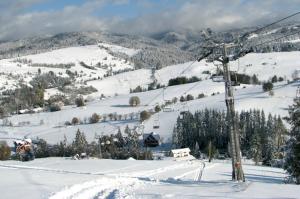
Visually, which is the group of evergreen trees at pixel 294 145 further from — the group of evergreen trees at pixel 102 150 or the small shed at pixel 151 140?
the small shed at pixel 151 140

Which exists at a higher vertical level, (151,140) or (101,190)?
(151,140)

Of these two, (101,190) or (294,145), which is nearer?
(101,190)

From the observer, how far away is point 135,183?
34906 millimetres

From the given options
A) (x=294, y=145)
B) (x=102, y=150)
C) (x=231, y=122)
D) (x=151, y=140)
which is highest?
(x=231, y=122)

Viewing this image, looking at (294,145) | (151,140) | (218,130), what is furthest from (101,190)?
(151,140)

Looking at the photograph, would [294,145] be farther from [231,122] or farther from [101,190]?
[101,190]

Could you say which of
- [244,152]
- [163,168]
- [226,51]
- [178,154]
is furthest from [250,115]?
[226,51]

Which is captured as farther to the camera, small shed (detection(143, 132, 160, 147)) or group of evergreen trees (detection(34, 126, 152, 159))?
small shed (detection(143, 132, 160, 147))

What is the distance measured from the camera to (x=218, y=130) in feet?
543

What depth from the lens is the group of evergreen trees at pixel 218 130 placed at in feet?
489

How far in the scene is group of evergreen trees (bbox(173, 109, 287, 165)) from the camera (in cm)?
14912

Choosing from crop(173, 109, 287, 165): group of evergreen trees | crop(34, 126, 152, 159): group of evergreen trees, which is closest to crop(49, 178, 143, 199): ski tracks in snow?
crop(34, 126, 152, 159): group of evergreen trees

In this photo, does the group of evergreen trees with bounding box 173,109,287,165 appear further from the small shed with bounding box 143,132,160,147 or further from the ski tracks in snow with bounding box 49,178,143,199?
the ski tracks in snow with bounding box 49,178,143,199

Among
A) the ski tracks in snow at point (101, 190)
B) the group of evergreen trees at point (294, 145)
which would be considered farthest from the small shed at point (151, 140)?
the ski tracks in snow at point (101, 190)
